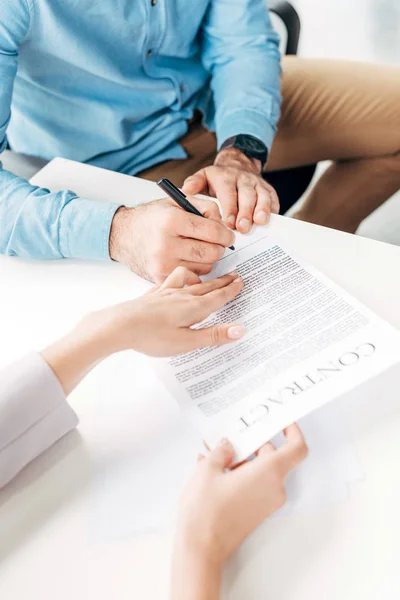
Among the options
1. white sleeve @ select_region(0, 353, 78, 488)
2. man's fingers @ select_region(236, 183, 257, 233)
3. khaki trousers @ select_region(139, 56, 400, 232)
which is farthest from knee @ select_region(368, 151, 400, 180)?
white sleeve @ select_region(0, 353, 78, 488)

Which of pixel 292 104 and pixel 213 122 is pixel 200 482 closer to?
pixel 213 122

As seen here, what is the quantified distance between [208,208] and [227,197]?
0.07 m

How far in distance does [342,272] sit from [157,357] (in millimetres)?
281

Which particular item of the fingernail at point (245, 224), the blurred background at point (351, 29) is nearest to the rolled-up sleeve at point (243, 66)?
the fingernail at point (245, 224)

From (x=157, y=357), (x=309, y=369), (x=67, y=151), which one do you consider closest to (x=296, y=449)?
(x=309, y=369)

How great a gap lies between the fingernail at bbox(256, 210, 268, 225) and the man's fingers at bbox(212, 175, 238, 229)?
37 millimetres

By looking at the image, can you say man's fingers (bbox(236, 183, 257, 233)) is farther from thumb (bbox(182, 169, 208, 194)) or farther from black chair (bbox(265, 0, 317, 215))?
black chair (bbox(265, 0, 317, 215))

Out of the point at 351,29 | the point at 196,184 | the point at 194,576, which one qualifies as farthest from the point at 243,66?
the point at 351,29

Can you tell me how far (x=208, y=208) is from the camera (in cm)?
85

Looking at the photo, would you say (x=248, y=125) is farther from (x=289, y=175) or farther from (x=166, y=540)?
(x=166, y=540)

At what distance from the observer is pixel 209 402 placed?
0.63 m

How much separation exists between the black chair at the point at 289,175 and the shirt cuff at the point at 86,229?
57cm

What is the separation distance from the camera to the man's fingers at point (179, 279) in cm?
74

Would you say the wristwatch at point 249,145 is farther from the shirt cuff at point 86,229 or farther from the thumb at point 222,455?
the thumb at point 222,455
